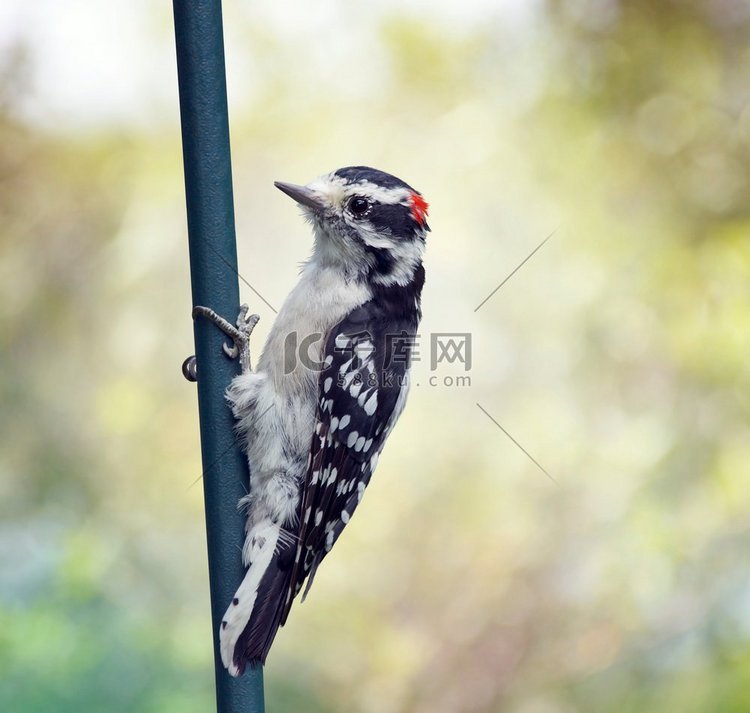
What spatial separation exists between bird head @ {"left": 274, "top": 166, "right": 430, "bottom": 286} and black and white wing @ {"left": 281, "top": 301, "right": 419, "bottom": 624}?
10 cm

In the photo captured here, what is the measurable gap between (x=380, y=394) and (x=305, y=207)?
0.41 m

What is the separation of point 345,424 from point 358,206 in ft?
1.44

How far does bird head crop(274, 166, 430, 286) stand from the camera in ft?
5.64

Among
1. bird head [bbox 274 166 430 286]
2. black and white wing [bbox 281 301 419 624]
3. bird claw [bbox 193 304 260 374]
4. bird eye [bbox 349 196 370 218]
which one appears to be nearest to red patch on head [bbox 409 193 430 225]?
bird head [bbox 274 166 430 286]

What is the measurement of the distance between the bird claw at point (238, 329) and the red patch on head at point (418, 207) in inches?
17.7

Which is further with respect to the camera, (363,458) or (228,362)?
(363,458)

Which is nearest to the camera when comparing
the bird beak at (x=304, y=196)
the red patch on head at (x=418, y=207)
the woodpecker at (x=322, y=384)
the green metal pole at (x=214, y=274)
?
Answer: the green metal pole at (x=214, y=274)

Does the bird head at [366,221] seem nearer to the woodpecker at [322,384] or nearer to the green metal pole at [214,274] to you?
the woodpecker at [322,384]

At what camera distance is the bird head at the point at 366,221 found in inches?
67.6

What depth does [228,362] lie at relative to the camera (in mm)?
1534

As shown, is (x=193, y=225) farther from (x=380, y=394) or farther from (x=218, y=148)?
(x=380, y=394)

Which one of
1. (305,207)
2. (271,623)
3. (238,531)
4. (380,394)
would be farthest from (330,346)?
(271,623)

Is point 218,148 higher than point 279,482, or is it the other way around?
point 218,148

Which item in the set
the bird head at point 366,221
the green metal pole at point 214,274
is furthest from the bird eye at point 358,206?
the green metal pole at point 214,274
